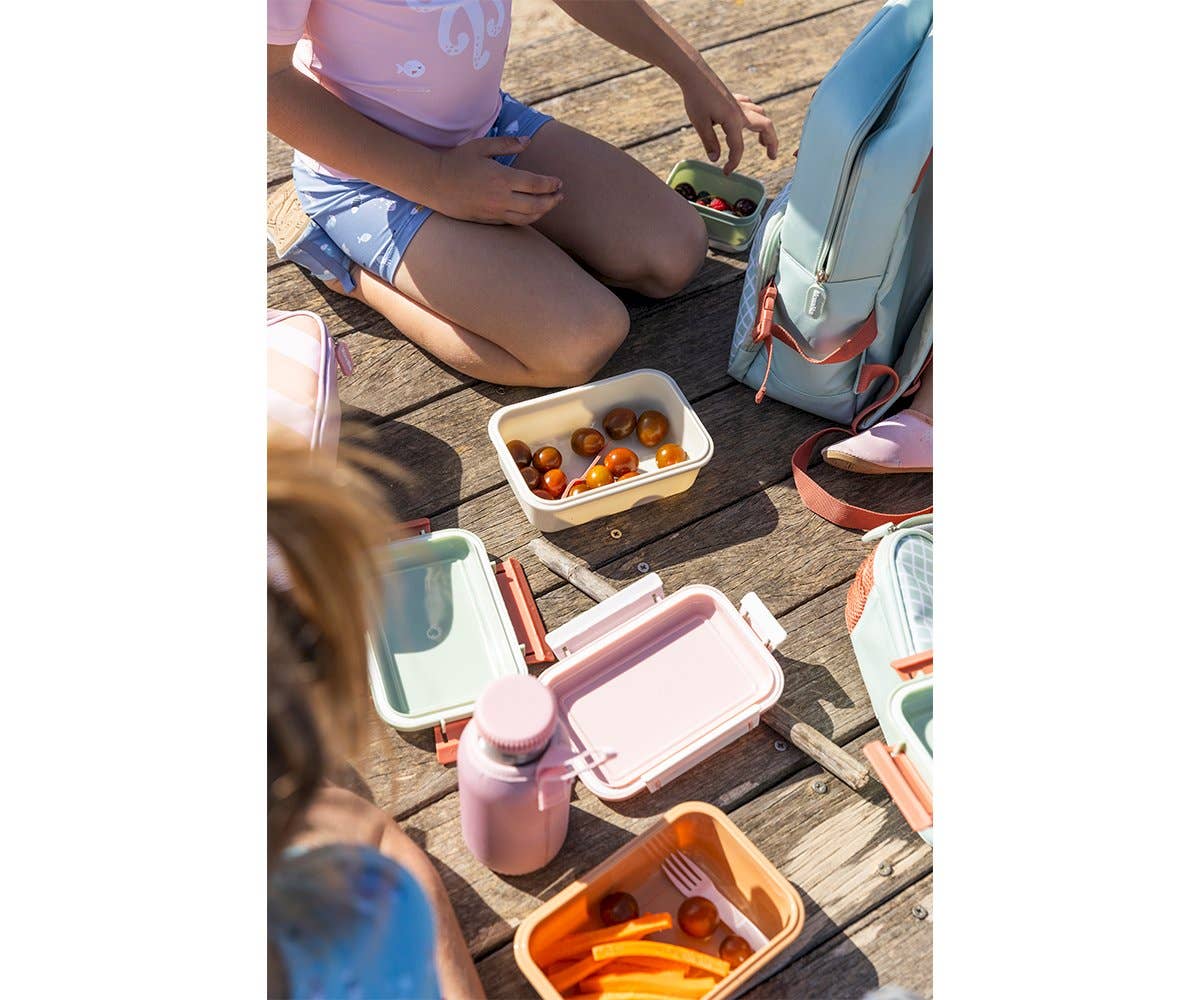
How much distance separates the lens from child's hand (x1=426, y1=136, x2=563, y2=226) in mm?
1514

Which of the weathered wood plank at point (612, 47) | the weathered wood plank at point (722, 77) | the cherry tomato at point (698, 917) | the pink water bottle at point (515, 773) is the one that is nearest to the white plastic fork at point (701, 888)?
the cherry tomato at point (698, 917)

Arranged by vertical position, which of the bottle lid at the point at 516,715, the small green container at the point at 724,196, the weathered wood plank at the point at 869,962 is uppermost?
the small green container at the point at 724,196

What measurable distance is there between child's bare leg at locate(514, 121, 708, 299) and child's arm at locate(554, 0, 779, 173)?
11 centimetres

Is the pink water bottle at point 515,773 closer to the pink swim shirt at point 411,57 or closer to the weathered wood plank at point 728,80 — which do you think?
the pink swim shirt at point 411,57

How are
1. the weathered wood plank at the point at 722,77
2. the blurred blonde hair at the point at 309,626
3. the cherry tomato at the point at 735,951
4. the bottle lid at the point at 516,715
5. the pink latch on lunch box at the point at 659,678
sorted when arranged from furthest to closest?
1. the weathered wood plank at the point at 722,77
2. the pink latch on lunch box at the point at 659,678
3. the cherry tomato at the point at 735,951
4. the bottle lid at the point at 516,715
5. the blurred blonde hair at the point at 309,626

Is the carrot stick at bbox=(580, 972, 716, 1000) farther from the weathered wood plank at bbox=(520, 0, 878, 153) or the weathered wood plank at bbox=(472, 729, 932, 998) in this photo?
the weathered wood plank at bbox=(520, 0, 878, 153)

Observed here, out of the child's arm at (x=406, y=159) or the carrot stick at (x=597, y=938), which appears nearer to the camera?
the carrot stick at (x=597, y=938)

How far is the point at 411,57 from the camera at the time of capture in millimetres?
1479

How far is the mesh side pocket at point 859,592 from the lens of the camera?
53.4 inches

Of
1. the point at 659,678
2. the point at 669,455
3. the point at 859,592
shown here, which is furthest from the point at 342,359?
the point at 859,592

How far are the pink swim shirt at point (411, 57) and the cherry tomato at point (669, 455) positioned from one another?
54 cm

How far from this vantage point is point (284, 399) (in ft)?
4.58
